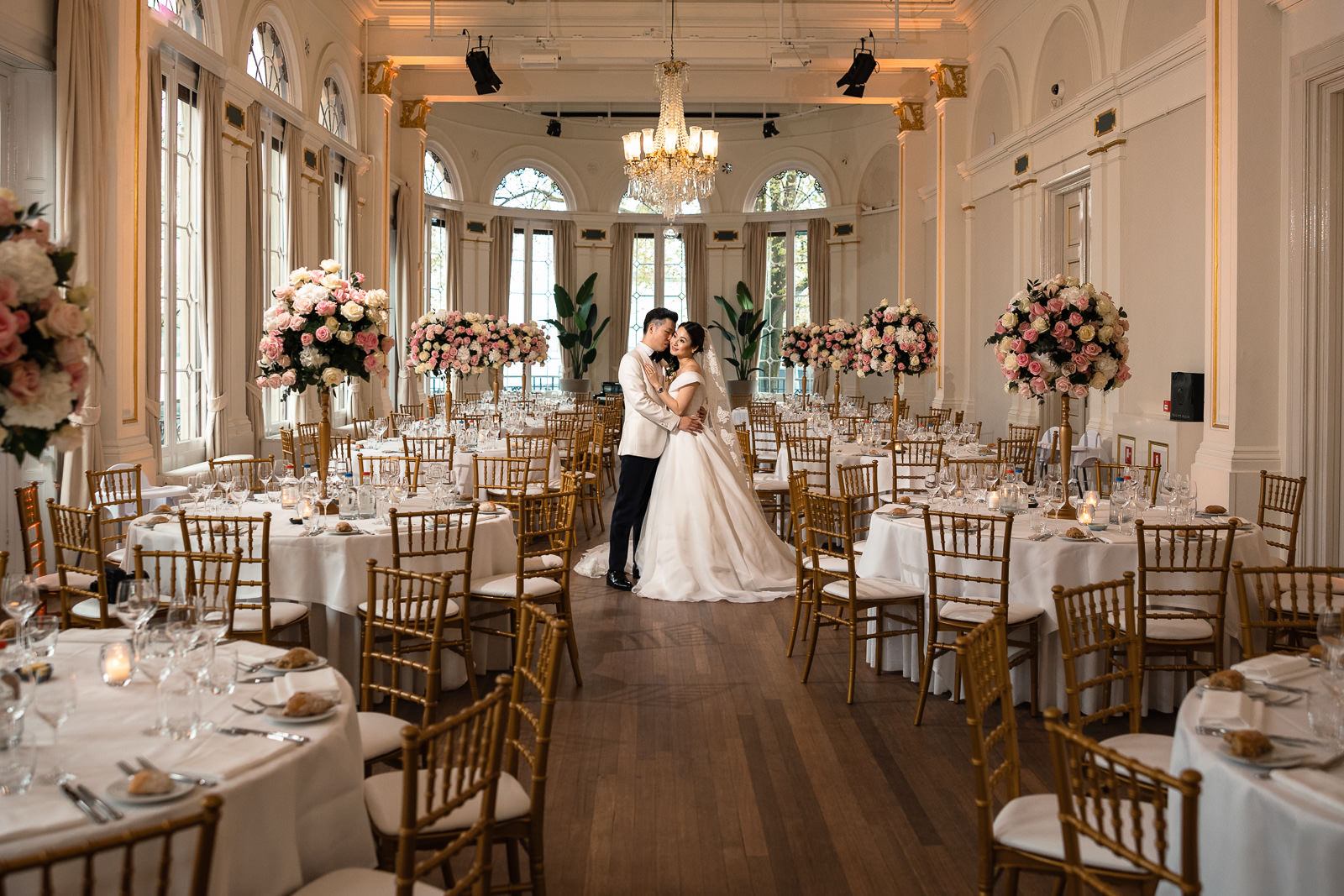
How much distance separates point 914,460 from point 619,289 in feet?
41.3

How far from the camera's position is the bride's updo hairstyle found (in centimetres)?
788

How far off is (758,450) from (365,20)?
24.4 ft

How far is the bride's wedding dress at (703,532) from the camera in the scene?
759 cm

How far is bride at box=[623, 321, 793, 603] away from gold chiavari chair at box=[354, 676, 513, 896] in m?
4.70

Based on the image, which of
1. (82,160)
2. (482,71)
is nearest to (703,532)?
(82,160)

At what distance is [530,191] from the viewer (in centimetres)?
2070

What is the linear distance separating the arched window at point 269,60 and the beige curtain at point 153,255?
242 centimetres

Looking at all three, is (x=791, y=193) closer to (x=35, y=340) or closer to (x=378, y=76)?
(x=378, y=76)

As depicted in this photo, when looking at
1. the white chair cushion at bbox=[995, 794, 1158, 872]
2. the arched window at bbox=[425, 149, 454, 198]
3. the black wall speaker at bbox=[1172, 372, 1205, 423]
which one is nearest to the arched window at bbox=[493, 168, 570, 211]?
the arched window at bbox=[425, 149, 454, 198]

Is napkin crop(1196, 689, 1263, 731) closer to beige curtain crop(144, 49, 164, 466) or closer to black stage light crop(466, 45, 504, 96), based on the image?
beige curtain crop(144, 49, 164, 466)

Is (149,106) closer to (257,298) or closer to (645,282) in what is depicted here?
(257,298)

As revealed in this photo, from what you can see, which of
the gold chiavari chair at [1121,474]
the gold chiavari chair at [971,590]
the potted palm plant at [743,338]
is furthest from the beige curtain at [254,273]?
the potted palm plant at [743,338]

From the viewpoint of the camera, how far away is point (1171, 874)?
6.59 ft

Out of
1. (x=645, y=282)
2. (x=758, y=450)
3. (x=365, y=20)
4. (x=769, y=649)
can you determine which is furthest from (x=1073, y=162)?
(x=645, y=282)
